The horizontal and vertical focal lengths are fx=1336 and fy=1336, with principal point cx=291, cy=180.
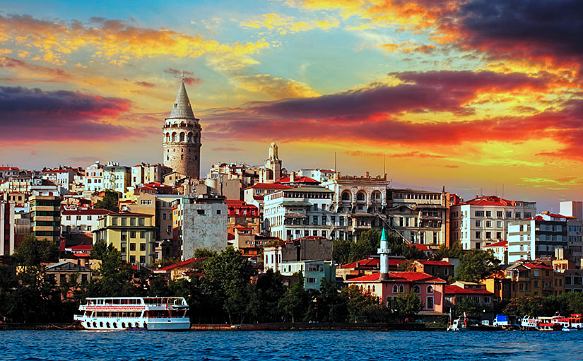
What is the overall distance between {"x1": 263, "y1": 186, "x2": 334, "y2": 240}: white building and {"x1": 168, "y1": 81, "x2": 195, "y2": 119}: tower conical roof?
42.4m

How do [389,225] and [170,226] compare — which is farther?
[389,225]

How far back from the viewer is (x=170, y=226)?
368ft

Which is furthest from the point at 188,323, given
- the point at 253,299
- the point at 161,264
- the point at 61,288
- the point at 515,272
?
the point at 515,272

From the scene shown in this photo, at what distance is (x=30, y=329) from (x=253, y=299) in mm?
13631

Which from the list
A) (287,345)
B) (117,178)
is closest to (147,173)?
(117,178)

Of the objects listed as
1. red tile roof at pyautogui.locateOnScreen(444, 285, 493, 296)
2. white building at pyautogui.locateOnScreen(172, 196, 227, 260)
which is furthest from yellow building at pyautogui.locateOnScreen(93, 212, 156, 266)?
red tile roof at pyautogui.locateOnScreen(444, 285, 493, 296)

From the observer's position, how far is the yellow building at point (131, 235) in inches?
4072

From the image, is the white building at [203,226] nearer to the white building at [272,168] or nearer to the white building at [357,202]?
the white building at [357,202]

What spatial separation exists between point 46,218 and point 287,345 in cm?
4679

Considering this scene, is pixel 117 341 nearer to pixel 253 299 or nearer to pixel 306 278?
pixel 253 299

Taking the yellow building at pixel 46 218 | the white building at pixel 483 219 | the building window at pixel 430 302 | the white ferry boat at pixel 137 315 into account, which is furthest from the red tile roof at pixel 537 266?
→ the yellow building at pixel 46 218

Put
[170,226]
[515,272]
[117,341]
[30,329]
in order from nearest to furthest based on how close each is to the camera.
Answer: [117,341]
[30,329]
[515,272]
[170,226]

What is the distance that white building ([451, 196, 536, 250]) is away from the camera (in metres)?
122

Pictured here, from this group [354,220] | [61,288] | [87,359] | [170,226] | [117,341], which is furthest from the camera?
[354,220]
